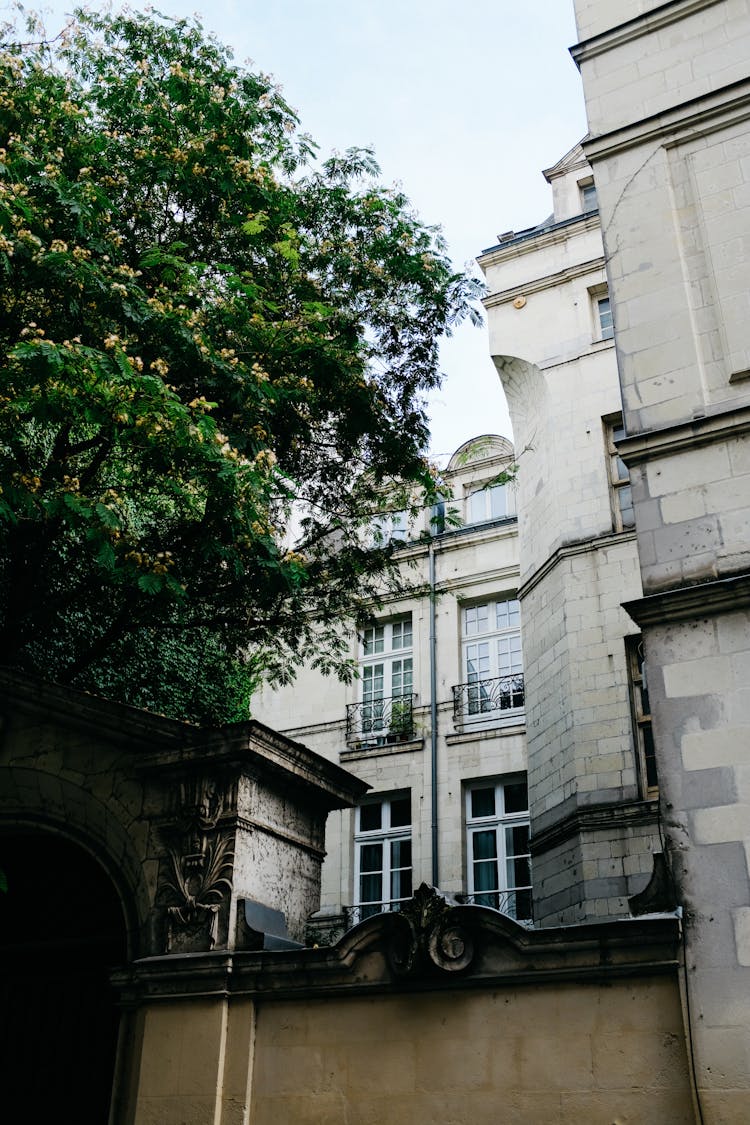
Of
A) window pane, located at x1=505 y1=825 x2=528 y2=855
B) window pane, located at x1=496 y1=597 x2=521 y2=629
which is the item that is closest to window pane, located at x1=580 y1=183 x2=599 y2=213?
window pane, located at x1=496 y1=597 x2=521 y2=629

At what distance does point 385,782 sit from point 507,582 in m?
4.82

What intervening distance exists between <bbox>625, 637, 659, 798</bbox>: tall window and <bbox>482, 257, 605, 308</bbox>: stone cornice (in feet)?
22.2

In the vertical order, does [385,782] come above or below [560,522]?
below

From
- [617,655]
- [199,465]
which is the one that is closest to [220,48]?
[199,465]

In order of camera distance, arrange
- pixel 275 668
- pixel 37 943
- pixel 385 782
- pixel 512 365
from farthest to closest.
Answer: pixel 385 782
pixel 512 365
pixel 275 668
pixel 37 943

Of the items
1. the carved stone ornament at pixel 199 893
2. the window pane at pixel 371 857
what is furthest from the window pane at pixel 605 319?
the carved stone ornament at pixel 199 893

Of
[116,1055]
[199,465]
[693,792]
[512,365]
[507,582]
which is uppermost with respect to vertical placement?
[512,365]

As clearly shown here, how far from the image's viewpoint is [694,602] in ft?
22.2

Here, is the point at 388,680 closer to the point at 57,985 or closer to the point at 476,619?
the point at 476,619

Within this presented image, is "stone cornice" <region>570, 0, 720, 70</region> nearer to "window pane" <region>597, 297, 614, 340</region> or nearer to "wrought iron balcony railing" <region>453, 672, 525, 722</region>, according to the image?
"window pane" <region>597, 297, 614, 340</region>

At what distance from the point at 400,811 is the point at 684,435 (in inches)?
571

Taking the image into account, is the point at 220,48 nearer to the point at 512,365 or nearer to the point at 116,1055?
the point at 512,365

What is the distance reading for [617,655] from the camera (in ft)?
46.2

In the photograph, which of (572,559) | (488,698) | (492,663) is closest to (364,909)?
(488,698)
